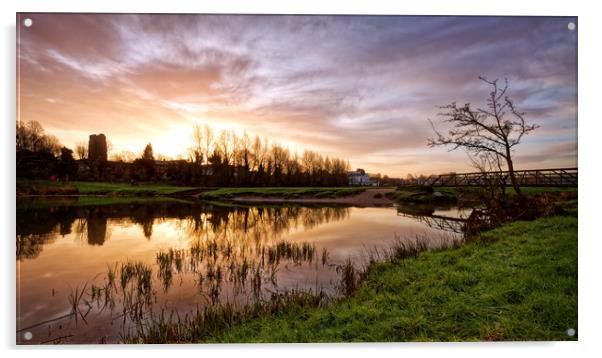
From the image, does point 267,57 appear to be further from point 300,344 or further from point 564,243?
point 564,243

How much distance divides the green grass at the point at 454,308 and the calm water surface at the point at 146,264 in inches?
28.7

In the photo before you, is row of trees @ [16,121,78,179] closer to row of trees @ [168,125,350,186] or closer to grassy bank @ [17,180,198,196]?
grassy bank @ [17,180,198,196]

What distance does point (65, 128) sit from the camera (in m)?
4.55

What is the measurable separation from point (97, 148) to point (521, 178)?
25.2 ft

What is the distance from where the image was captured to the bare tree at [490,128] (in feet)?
14.8

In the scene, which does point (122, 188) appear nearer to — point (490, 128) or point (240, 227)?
point (240, 227)

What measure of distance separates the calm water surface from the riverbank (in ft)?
1.75

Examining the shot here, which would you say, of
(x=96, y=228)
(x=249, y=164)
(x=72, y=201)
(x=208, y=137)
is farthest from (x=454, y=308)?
(x=96, y=228)

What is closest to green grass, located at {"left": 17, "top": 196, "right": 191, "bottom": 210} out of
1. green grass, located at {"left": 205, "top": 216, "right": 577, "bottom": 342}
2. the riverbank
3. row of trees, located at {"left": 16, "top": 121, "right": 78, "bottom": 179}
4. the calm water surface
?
the calm water surface

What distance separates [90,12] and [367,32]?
3944mm

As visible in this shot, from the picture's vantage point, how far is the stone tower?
4875 mm

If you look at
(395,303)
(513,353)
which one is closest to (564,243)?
(513,353)

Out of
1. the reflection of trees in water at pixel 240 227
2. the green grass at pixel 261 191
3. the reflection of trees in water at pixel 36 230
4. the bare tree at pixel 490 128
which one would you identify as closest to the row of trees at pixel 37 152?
the reflection of trees in water at pixel 36 230

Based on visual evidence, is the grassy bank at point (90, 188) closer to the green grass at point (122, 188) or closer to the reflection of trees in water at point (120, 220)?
the green grass at point (122, 188)
